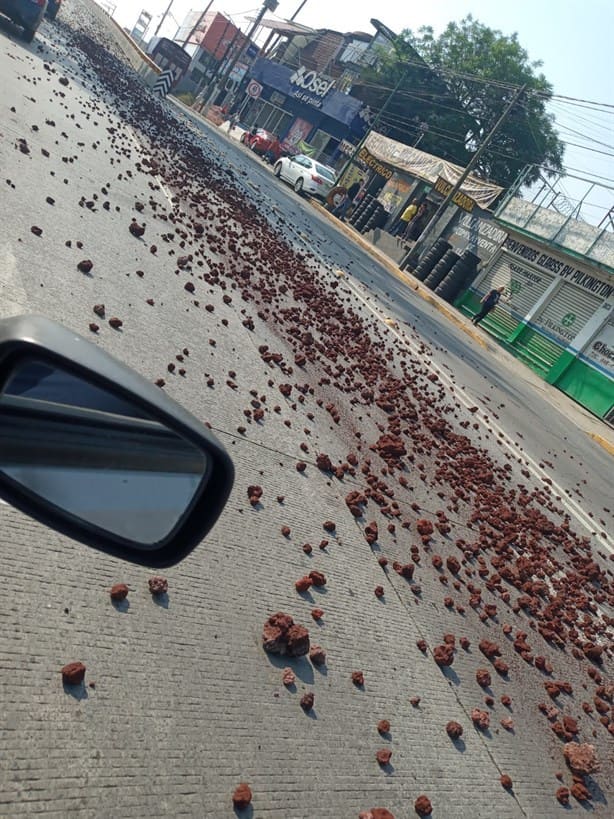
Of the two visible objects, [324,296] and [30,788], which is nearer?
[30,788]

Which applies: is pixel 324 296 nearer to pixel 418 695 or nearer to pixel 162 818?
pixel 418 695

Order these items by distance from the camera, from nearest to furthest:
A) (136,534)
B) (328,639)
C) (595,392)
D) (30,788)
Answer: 1. (136,534)
2. (30,788)
3. (328,639)
4. (595,392)

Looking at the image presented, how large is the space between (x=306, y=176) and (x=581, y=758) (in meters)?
27.7

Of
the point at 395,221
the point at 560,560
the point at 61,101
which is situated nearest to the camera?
the point at 560,560

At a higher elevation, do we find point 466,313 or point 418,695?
point 466,313

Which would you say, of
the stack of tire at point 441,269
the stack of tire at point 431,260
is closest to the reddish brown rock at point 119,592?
the stack of tire at point 441,269

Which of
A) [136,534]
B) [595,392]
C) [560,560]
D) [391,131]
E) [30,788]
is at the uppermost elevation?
[391,131]

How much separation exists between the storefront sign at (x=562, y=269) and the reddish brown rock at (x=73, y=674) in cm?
2027

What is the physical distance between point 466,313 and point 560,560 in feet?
61.4

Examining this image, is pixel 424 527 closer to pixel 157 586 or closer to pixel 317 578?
pixel 317 578

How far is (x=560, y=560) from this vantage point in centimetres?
636

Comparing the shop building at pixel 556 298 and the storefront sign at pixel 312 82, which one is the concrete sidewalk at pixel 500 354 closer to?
the shop building at pixel 556 298

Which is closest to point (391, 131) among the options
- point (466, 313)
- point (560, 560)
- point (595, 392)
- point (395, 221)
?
point (395, 221)

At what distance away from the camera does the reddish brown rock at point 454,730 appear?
315 centimetres
